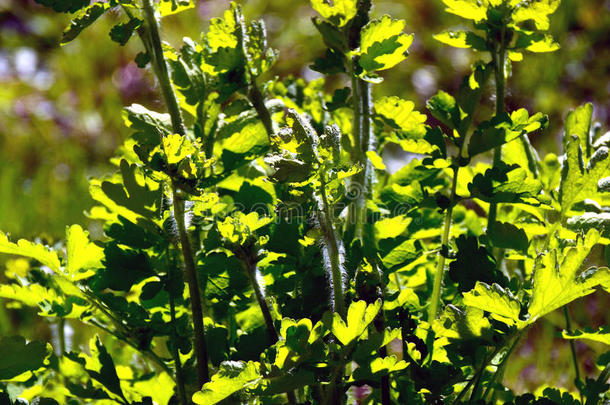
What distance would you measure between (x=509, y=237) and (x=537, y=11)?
20 cm

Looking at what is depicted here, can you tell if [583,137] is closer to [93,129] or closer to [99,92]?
[93,129]

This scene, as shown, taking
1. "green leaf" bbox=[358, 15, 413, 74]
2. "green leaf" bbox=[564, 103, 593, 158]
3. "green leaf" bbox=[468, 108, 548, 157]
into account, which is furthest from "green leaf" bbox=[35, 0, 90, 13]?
"green leaf" bbox=[564, 103, 593, 158]

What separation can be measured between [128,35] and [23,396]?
383 millimetres

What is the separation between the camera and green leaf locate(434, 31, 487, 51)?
66 cm

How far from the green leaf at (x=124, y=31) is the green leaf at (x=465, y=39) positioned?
0.27 meters

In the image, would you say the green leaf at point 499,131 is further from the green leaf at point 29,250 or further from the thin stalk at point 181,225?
the green leaf at point 29,250

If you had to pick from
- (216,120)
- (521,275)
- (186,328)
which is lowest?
(521,275)

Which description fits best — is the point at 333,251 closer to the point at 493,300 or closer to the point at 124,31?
the point at 493,300

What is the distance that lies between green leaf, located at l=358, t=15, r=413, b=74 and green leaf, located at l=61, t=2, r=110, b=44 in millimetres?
227

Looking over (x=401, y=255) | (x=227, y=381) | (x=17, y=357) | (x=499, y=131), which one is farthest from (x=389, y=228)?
(x=17, y=357)

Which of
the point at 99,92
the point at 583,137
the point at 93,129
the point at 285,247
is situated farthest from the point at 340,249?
the point at 99,92

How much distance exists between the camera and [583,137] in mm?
715

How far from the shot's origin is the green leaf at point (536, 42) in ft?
2.12

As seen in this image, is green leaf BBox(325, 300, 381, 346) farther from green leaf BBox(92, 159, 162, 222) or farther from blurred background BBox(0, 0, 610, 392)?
blurred background BBox(0, 0, 610, 392)
